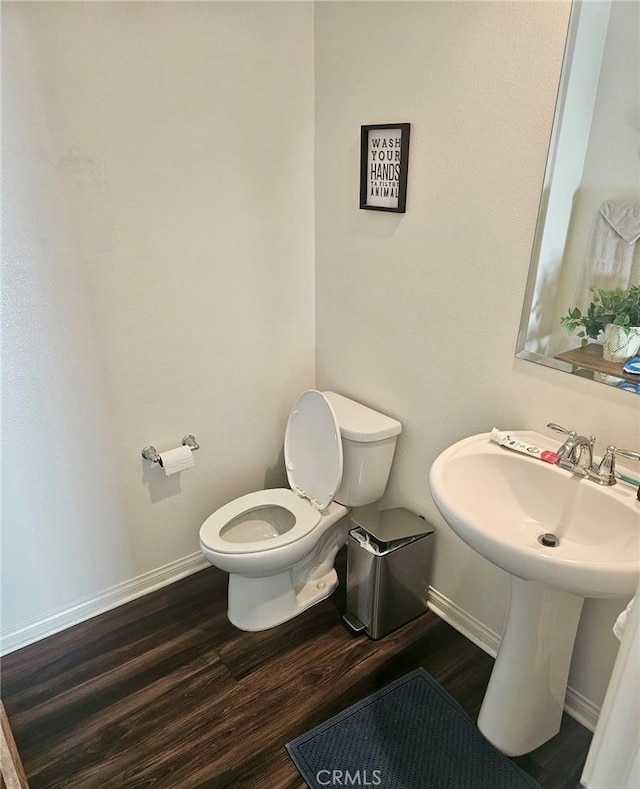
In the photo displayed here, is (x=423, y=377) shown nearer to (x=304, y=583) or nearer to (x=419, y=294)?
(x=419, y=294)

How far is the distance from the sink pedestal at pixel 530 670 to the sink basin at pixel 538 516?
162 millimetres

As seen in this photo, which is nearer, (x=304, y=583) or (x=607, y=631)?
(x=607, y=631)

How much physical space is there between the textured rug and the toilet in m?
0.48

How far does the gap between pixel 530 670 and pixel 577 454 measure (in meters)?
0.61

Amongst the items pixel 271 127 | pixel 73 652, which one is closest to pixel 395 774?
pixel 73 652

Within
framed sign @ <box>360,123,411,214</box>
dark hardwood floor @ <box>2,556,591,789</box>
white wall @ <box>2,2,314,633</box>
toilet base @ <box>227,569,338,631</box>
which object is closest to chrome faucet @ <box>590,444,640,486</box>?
dark hardwood floor @ <box>2,556,591,789</box>

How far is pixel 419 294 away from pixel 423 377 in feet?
0.93

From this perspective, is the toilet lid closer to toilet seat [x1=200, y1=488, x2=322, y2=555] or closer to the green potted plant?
toilet seat [x1=200, y1=488, x2=322, y2=555]

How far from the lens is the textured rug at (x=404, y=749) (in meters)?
1.55

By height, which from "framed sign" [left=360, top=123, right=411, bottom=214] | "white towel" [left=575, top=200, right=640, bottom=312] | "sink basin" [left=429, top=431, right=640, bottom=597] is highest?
"framed sign" [left=360, top=123, right=411, bottom=214]

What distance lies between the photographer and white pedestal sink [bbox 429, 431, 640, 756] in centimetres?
130

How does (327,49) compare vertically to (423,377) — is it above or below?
above

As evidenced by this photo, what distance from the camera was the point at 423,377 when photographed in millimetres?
1911

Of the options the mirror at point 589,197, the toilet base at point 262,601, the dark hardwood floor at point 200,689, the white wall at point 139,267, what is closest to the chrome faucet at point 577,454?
the mirror at point 589,197
